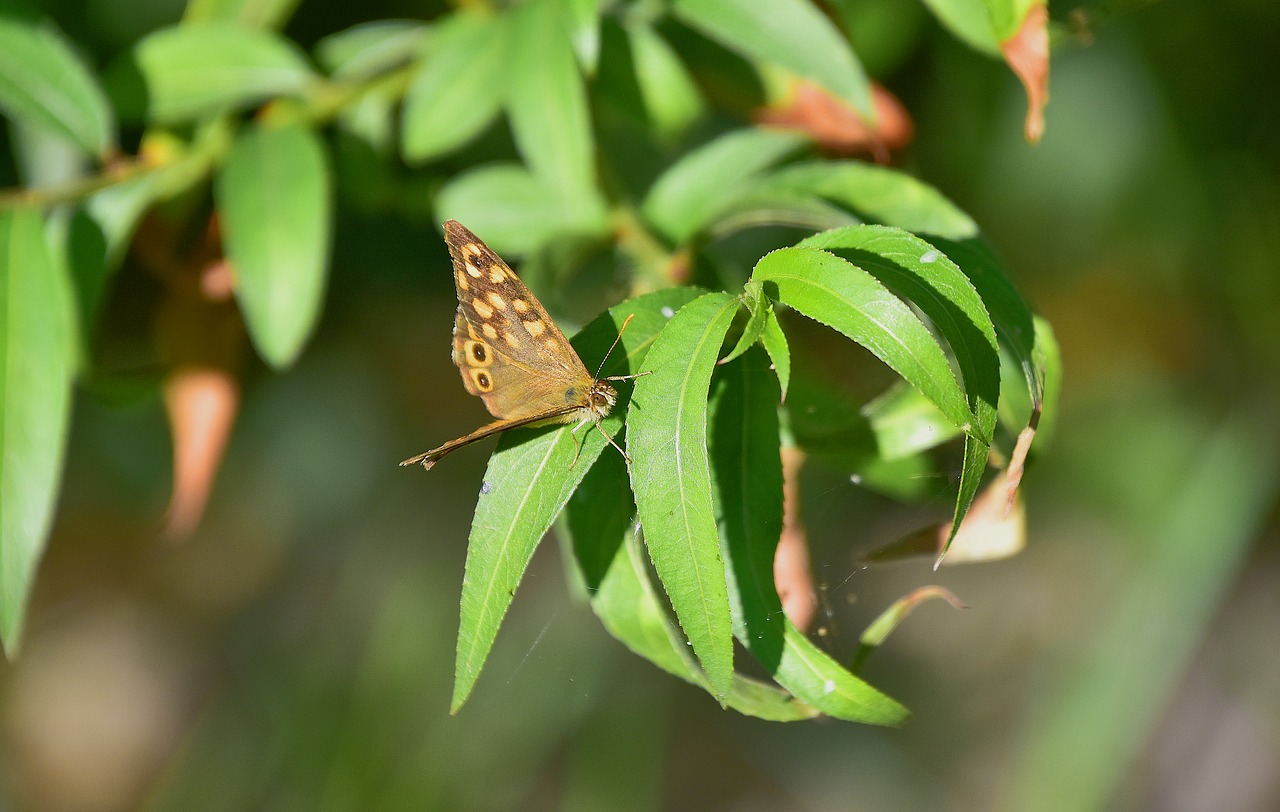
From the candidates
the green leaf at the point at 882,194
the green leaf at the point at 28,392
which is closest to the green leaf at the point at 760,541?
the green leaf at the point at 882,194

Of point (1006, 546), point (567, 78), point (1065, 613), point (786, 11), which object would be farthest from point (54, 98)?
point (1065, 613)

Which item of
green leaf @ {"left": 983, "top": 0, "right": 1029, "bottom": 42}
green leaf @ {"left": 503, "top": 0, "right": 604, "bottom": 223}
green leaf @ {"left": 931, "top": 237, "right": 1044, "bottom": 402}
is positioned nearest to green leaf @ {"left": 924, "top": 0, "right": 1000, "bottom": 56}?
green leaf @ {"left": 983, "top": 0, "right": 1029, "bottom": 42}

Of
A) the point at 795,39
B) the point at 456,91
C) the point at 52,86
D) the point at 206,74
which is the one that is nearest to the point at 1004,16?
the point at 795,39

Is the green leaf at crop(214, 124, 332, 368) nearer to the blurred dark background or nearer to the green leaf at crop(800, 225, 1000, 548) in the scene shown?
the blurred dark background

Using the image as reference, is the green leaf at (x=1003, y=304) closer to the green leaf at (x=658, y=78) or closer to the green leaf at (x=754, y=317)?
the green leaf at (x=754, y=317)

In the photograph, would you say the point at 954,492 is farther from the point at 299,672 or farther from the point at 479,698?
the point at 299,672

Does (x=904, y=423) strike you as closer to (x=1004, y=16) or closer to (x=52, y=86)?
(x=1004, y=16)
